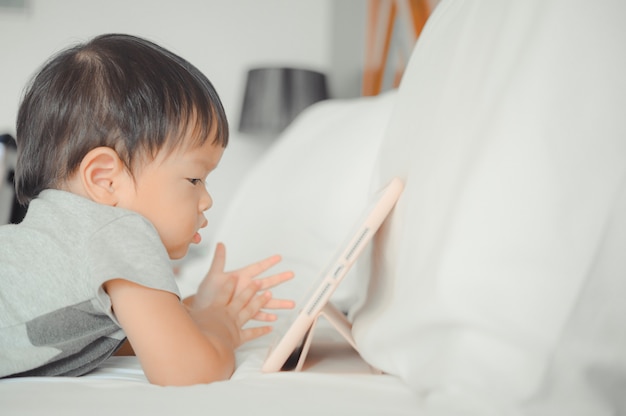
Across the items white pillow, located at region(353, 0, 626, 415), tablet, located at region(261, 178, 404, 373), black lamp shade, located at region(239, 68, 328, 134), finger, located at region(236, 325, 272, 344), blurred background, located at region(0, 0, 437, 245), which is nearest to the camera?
white pillow, located at region(353, 0, 626, 415)

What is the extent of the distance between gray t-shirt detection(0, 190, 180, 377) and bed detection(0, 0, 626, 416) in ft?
0.27

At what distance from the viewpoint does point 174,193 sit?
86 cm

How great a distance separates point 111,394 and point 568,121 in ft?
1.63

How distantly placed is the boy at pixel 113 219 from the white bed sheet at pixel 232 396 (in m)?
0.06

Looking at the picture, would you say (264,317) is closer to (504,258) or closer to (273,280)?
(273,280)

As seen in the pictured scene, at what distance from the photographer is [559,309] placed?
0.51 metres

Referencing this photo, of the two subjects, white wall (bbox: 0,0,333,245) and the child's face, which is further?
white wall (bbox: 0,0,333,245)

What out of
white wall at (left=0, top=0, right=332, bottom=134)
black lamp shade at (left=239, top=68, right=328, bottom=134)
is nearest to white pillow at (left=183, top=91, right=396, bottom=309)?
black lamp shade at (left=239, top=68, right=328, bottom=134)

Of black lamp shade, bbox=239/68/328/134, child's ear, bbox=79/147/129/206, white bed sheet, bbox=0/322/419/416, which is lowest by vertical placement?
black lamp shade, bbox=239/68/328/134

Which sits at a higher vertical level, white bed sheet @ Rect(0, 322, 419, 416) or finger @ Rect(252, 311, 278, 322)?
white bed sheet @ Rect(0, 322, 419, 416)

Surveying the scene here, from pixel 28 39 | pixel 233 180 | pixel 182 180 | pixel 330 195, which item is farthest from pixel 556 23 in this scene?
pixel 28 39

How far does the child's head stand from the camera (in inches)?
32.1

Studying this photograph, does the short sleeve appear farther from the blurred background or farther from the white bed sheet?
the blurred background

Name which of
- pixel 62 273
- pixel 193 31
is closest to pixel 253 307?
pixel 62 273
